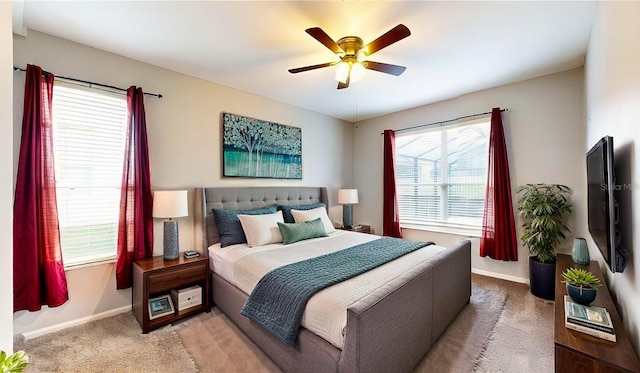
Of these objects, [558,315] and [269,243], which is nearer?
[558,315]

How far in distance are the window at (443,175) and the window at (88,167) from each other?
4.03 metres

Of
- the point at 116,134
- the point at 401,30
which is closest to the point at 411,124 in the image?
the point at 401,30

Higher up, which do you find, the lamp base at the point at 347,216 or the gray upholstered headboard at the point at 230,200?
the gray upholstered headboard at the point at 230,200

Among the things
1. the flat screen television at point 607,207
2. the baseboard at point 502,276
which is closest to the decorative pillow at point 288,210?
the baseboard at point 502,276

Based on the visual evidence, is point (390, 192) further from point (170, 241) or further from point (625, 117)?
point (170, 241)

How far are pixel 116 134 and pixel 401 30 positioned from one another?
279cm

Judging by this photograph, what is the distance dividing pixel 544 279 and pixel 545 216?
0.69 m

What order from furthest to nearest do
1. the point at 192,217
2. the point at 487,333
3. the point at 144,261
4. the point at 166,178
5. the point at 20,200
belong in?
1. the point at 192,217
2. the point at 166,178
3. the point at 144,261
4. the point at 487,333
5. the point at 20,200

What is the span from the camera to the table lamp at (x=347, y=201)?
14.5 feet

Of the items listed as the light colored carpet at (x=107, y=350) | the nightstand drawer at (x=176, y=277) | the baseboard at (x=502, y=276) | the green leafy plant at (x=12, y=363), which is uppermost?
the green leafy plant at (x=12, y=363)

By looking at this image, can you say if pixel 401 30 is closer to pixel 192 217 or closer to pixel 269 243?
pixel 269 243

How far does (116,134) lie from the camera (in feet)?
8.41

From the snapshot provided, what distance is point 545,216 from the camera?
2846 millimetres

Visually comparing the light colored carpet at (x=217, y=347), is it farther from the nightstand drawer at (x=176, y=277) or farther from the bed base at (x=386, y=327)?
the nightstand drawer at (x=176, y=277)
